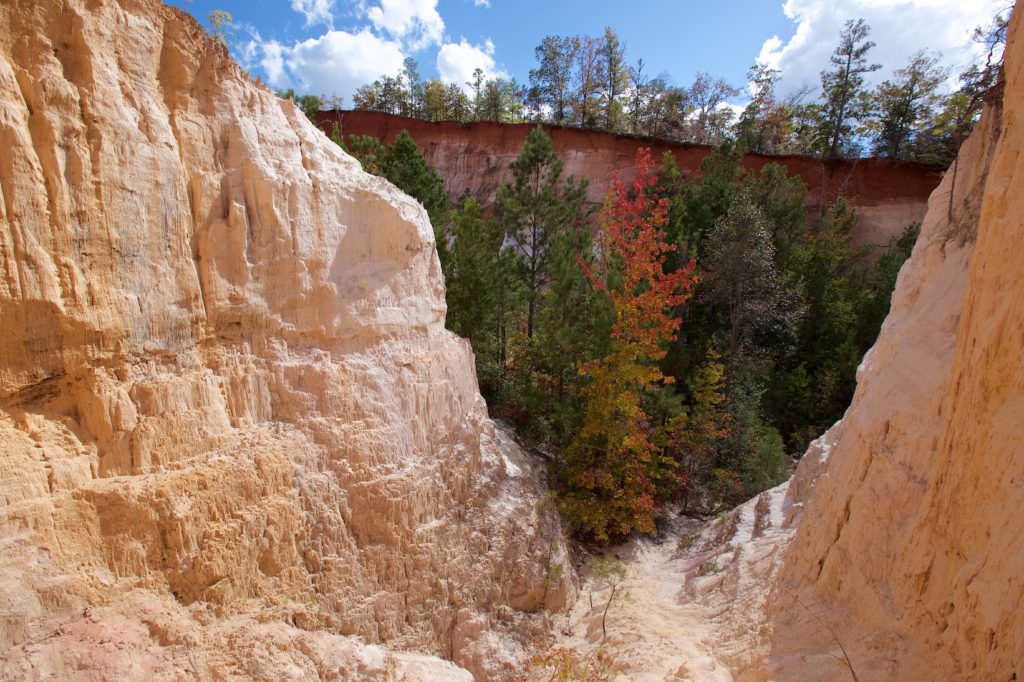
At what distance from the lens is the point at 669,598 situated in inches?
360

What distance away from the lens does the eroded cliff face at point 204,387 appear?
420 centimetres

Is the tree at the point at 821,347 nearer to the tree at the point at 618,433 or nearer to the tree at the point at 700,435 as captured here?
the tree at the point at 700,435

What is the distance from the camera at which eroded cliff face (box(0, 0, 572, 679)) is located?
4195 millimetres

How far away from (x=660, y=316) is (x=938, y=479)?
6896mm

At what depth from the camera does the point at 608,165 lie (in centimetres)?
2781

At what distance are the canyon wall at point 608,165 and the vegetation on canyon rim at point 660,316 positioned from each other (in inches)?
98.4

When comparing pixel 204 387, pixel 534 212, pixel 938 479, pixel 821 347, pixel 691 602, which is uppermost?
pixel 534 212

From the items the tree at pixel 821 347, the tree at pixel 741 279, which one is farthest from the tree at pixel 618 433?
the tree at pixel 821 347

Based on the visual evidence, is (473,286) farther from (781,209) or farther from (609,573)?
(781,209)

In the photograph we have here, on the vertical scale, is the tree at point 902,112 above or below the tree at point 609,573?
above

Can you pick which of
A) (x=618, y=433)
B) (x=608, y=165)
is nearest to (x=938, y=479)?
(x=618, y=433)

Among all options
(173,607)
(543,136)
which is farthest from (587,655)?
(543,136)

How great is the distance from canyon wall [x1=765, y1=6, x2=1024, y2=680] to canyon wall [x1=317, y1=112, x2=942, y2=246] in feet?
73.9

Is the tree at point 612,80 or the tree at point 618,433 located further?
the tree at point 612,80
